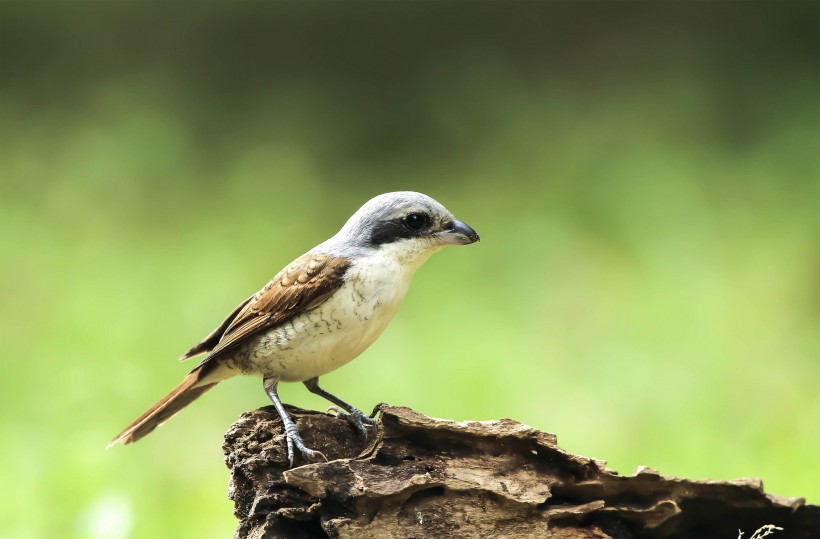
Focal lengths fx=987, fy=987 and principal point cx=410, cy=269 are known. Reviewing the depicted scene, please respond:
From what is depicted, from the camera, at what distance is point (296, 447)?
3.46 metres

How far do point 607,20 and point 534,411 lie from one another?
4.58 meters

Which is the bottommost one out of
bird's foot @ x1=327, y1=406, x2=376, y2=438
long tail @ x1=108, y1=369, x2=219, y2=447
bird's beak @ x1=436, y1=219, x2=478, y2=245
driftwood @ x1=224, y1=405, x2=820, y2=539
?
driftwood @ x1=224, y1=405, x2=820, y2=539

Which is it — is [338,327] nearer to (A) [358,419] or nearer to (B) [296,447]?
(A) [358,419]

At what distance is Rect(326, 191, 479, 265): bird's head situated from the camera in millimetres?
3803

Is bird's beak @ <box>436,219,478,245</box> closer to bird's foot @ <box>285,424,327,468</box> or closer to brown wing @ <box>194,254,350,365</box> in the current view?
brown wing @ <box>194,254,350,365</box>

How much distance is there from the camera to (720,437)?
231 inches

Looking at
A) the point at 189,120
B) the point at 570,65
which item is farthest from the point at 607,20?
the point at 189,120

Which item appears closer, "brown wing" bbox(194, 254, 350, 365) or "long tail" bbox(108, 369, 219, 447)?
"brown wing" bbox(194, 254, 350, 365)

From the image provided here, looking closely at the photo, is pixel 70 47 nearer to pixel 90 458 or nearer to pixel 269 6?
pixel 269 6

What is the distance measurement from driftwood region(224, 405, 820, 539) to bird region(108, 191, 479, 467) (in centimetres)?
20

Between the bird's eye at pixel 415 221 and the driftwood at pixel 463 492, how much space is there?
746 millimetres

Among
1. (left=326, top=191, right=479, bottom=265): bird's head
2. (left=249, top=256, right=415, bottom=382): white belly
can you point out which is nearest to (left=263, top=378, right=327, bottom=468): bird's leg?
(left=249, top=256, right=415, bottom=382): white belly

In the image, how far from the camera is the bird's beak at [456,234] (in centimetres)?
380

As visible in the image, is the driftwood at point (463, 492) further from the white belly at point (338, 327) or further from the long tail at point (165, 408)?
the long tail at point (165, 408)
